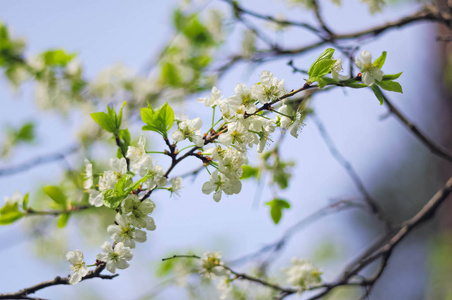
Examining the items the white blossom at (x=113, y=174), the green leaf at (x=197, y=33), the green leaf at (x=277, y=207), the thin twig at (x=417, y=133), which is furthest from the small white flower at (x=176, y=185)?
the green leaf at (x=197, y=33)

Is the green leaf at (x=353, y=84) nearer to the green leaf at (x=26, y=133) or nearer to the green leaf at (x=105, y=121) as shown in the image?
the green leaf at (x=105, y=121)

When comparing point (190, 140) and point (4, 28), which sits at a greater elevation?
point (4, 28)

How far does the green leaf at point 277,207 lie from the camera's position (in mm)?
1440

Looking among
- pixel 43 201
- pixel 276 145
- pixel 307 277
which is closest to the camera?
pixel 307 277

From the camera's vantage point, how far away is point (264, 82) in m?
0.86

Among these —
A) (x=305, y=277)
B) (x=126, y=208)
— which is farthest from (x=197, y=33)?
(x=126, y=208)

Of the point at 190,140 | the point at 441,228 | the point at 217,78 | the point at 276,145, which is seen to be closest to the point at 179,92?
the point at 217,78

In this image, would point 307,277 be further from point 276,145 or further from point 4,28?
point 4,28

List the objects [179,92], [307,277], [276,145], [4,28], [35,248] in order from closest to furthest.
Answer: [307,277] < [276,145] < [4,28] < [179,92] < [35,248]

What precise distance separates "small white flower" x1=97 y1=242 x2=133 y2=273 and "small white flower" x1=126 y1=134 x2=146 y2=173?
18cm

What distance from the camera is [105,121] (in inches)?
37.9

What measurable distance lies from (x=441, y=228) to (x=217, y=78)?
4408 mm

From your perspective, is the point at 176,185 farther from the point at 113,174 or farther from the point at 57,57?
the point at 57,57

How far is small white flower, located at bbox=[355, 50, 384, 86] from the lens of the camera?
0.80 meters
